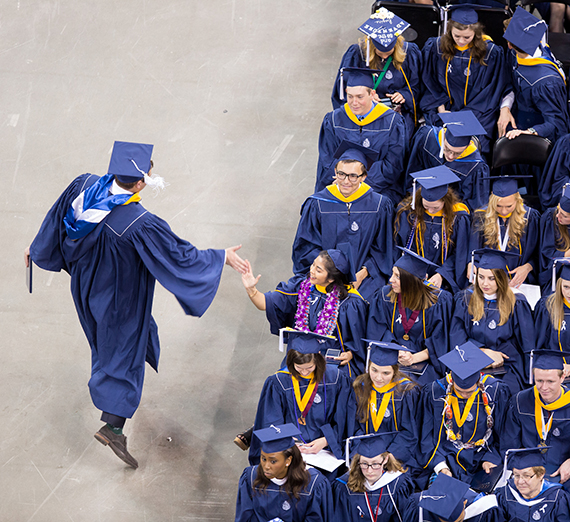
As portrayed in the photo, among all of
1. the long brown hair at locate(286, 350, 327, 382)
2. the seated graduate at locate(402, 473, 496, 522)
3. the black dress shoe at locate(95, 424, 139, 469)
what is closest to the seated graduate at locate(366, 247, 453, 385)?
the long brown hair at locate(286, 350, 327, 382)

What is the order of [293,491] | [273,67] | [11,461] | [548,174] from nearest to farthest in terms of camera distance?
[293,491] < [11,461] < [548,174] < [273,67]

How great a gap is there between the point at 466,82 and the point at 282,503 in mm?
3922

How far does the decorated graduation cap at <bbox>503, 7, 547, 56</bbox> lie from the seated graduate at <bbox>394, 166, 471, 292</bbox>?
144 centimetres

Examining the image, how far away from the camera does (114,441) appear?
570 cm

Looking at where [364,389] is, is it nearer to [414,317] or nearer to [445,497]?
[414,317]

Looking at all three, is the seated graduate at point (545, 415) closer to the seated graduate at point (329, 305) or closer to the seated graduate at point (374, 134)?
the seated graduate at point (329, 305)

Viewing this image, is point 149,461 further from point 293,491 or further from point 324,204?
point 324,204

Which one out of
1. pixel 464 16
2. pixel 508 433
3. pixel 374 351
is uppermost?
pixel 464 16

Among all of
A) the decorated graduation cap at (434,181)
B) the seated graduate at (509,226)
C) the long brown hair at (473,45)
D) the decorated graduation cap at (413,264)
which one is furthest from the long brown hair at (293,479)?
the long brown hair at (473,45)

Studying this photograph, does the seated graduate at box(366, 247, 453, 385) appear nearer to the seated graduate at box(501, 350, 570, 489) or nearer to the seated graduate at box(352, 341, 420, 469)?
the seated graduate at box(352, 341, 420, 469)

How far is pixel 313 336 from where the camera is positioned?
5469mm

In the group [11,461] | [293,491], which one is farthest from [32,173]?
[293,491]

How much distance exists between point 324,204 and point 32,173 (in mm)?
2782

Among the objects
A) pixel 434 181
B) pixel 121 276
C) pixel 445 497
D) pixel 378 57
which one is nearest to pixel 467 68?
pixel 378 57
